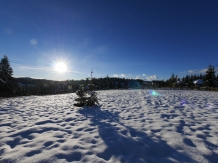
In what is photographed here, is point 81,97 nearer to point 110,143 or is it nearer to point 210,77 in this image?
point 110,143

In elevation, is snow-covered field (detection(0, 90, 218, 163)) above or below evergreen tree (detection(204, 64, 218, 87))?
below

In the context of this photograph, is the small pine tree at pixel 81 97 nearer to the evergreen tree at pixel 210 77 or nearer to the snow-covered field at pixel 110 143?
the snow-covered field at pixel 110 143

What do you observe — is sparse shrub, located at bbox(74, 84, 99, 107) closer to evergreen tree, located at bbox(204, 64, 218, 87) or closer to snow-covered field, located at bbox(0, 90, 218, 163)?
snow-covered field, located at bbox(0, 90, 218, 163)

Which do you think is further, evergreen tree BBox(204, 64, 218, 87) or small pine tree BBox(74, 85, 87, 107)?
evergreen tree BBox(204, 64, 218, 87)

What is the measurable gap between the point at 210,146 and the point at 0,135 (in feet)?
21.3

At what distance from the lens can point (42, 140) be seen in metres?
3.97

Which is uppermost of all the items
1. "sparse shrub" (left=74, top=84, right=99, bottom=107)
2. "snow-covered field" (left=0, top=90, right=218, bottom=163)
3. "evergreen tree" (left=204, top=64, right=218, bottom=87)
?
"evergreen tree" (left=204, top=64, right=218, bottom=87)

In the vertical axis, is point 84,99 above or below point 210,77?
below

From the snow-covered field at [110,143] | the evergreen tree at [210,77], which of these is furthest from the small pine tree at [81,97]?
the evergreen tree at [210,77]

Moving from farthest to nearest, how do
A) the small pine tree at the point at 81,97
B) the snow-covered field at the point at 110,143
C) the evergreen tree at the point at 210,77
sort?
the evergreen tree at the point at 210,77, the small pine tree at the point at 81,97, the snow-covered field at the point at 110,143

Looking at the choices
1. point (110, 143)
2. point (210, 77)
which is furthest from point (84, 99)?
point (210, 77)

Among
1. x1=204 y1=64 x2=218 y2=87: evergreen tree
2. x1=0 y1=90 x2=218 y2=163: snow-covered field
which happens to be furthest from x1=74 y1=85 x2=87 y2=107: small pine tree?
x1=204 y1=64 x2=218 y2=87: evergreen tree

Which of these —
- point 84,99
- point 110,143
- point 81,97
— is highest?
point 81,97

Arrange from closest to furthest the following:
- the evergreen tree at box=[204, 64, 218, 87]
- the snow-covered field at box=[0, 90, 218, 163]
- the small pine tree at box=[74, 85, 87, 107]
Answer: the snow-covered field at box=[0, 90, 218, 163]
the small pine tree at box=[74, 85, 87, 107]
the evergreen tree at box=[204, 64, 218, 87]
